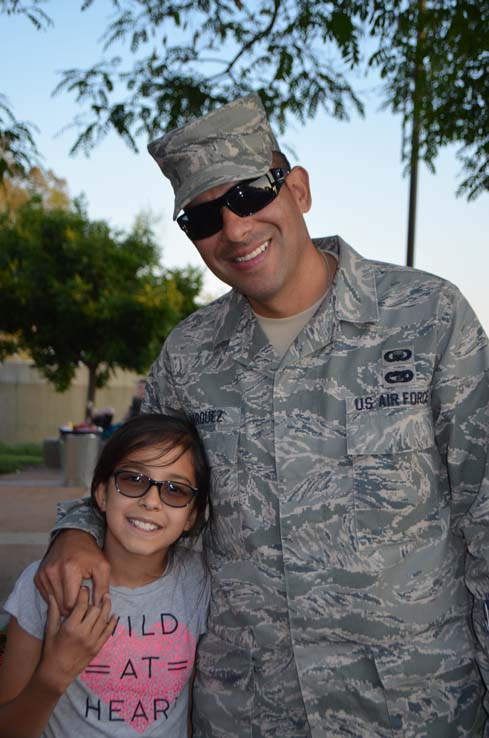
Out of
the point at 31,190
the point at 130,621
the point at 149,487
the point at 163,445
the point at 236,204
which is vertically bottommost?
the point at 130,621

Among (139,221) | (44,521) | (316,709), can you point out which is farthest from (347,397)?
(139,221)

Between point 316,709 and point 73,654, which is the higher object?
point 73,654

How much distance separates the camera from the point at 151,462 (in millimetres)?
2443

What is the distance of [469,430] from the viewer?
2043 millimetres

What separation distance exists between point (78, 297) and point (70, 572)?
21563 millimetres

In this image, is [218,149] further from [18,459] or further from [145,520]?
[18,459]

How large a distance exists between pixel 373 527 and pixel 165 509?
0.65m

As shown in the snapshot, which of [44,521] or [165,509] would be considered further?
[44,521]

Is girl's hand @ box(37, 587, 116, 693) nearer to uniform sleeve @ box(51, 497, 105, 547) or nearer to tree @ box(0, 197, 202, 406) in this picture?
uniform sleeve @ box(51, 497, 105, 547)

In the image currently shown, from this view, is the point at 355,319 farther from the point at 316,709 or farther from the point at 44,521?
the point at 44,521

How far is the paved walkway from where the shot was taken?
514 cm

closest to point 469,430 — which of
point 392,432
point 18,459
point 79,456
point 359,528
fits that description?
point 392,432

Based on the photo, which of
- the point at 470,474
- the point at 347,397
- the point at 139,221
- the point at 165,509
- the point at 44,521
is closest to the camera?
the point at 470,474

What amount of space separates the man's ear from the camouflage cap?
12cm
